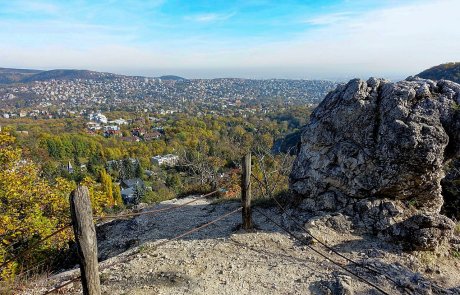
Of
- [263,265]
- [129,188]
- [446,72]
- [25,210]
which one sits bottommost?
[129,188]

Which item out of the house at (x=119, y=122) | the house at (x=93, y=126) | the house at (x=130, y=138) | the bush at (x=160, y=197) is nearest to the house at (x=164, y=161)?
the house at (x=130, y=138)

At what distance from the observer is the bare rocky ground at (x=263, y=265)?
5363 mm

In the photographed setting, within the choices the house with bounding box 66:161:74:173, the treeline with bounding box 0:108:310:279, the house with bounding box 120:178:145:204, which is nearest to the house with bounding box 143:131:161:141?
the treeline with bounding box 0:108:310:279

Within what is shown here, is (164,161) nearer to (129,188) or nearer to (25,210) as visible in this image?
(129,188)

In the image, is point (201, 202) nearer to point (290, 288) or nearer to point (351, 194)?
point (351, 194)

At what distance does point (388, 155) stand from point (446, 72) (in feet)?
205

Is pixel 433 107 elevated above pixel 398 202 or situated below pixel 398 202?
above

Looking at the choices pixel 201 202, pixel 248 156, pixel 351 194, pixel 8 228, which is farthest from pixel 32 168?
pixel 351 194

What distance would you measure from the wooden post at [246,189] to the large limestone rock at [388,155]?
1632 millimetres

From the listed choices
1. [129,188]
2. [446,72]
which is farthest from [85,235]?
[446,72]

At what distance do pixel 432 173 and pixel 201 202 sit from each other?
22.8ft

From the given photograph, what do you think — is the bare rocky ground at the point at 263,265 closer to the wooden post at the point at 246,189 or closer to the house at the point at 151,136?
the wooden post at the point at 246,189

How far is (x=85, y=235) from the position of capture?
3.88 meters

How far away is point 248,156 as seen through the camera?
269 inches
